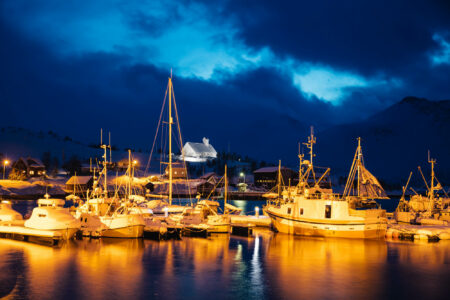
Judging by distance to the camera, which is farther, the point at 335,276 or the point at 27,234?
the point at 27,234

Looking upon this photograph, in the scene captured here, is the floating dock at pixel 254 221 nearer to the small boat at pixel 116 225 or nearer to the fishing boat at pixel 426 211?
the small boat at pixel 116 225

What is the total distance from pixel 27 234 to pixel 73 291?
68.7ft

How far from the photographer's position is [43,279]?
27609 mm

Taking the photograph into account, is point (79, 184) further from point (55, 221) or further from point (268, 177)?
point (55, 221)

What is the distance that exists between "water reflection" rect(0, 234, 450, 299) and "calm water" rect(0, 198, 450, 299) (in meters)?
0.06

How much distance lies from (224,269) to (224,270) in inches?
14.8

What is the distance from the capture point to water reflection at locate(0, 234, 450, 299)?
1002 inches

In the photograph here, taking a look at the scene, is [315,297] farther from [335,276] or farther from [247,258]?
[247,258]

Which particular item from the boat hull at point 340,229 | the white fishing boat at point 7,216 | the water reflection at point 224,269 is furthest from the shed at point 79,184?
the boat hull at point 340,229

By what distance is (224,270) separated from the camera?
31656 mm

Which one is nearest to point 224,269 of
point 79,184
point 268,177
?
point 79,184

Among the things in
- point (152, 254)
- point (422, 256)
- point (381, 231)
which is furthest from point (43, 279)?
point (381, 231)

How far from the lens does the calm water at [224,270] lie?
2536 cm

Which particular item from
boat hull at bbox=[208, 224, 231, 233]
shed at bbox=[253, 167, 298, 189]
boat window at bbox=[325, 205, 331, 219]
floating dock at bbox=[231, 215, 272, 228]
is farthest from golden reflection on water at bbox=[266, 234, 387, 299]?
shed at bbox=[253, 167, 298, 189]
